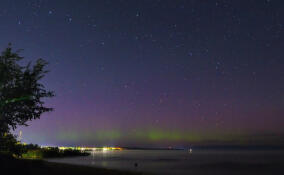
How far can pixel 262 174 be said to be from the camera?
5991cm

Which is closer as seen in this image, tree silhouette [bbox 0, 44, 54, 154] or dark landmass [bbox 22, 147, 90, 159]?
tree silhouette [bbox 0, 44, 54, 154]

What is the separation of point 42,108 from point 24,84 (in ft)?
8.61

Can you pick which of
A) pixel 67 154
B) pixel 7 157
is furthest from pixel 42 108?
pixel 67 154

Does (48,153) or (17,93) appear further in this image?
(48,153)

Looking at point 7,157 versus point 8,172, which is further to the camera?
point 7,157

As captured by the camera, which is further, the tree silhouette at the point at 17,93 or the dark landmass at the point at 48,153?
the dark landmass at the point at 48,153

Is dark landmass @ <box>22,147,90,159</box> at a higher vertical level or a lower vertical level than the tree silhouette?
lower

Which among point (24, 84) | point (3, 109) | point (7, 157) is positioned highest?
point (24, 84)

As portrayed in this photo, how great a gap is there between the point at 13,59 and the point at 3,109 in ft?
14.4

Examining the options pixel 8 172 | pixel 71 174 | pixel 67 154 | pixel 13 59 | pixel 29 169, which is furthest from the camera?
pixel 67 154

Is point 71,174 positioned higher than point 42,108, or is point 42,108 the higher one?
point 42,108

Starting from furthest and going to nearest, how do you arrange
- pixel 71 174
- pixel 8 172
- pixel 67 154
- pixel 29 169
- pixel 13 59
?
1. pixel 67 154
2. pixel 71 174
3. pixel 13 59
4. pixel 29 169
5. pixel 8 172

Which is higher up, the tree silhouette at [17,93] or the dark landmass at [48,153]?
the tree silhouette at [17,93]

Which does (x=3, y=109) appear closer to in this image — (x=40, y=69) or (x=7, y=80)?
(x=7, y=80)
